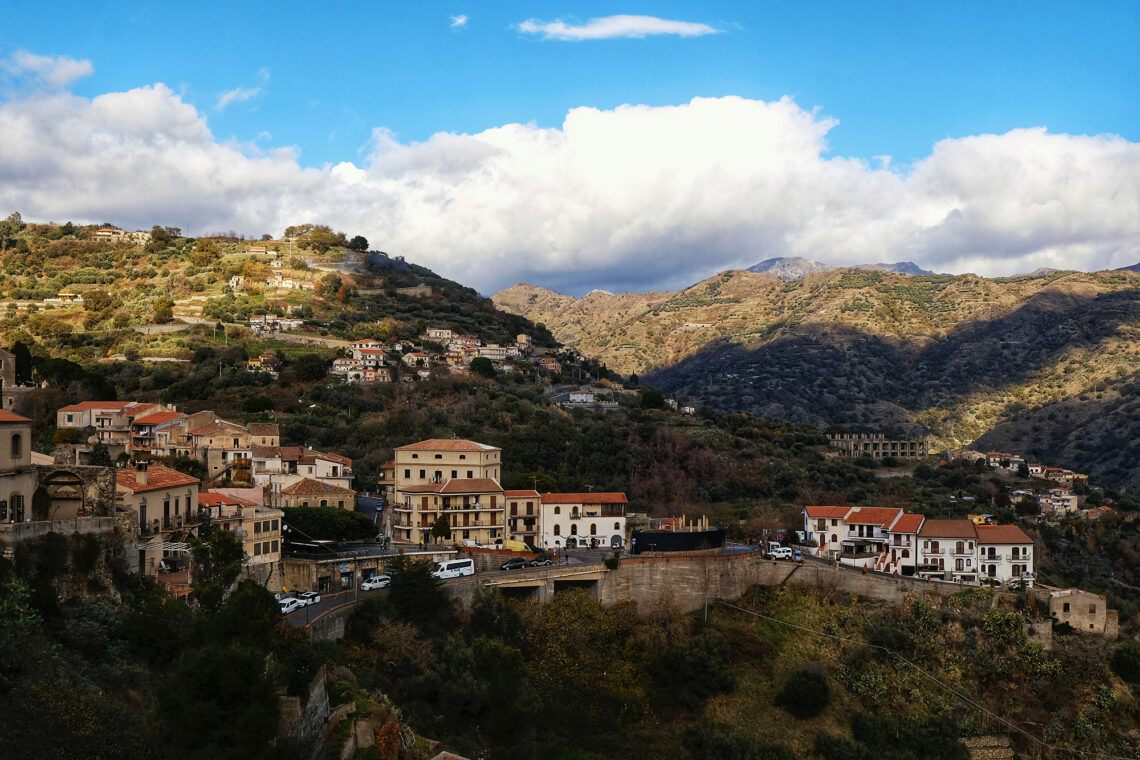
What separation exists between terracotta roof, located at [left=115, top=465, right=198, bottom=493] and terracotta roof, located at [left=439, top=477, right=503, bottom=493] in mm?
12597

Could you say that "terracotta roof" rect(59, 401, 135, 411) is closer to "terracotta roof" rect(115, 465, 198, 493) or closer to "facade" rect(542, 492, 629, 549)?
"terracotta roof" rect(115, 465, 198, 493)

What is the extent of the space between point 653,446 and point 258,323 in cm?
4079

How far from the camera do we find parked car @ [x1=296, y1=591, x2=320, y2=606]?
103 ft

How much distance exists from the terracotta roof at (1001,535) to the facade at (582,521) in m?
16.0

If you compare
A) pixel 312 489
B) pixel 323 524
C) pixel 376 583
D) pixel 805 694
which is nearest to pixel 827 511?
pixel 805 694

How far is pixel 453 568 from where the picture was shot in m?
37.1

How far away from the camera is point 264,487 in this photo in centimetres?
4222

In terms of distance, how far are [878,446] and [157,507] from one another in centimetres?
7484

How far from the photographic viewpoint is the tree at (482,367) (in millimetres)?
85938

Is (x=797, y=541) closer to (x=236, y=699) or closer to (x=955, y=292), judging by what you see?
(x=236, y=699)

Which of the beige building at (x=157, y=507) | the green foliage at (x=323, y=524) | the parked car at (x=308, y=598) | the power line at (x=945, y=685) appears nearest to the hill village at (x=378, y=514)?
the beige building at (x=157, y=507)

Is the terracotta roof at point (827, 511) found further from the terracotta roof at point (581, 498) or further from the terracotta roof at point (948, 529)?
the terracotta roof at point (581, 498)

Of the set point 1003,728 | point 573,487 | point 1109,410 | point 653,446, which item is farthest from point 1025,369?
point 1003,728

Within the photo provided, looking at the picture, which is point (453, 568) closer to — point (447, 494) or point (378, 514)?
point (447, 494)
